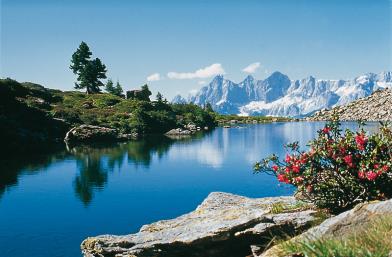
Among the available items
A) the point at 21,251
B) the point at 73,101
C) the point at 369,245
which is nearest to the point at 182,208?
the point at 21,251

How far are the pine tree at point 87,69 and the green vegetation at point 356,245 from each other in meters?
169

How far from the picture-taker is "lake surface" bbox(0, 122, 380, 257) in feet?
113

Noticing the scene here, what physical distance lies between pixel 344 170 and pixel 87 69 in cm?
16484

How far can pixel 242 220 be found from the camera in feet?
52.9

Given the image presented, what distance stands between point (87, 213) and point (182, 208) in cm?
894

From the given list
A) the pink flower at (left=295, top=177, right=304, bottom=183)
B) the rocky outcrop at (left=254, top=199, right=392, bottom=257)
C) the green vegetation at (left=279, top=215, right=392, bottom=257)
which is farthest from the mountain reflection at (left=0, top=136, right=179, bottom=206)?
the green vegetation at (left=279, top=215, right=392, bottom=257)

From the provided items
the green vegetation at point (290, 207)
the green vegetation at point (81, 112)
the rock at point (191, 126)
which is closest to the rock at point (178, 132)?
the green vegetation at point (81, 112)

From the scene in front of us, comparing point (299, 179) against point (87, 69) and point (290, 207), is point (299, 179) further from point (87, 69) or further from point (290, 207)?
point (87, 69)

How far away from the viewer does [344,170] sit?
15.8 metres

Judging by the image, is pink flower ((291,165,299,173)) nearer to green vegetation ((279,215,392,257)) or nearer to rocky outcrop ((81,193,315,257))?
rocky outcrop ((81,193,315,257))

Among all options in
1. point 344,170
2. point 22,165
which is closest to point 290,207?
point 344,170

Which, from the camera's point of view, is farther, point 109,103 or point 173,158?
point 109,103

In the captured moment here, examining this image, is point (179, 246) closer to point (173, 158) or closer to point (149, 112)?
point (173, 158)

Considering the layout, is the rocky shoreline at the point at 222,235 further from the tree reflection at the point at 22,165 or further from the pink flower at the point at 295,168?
the tree reflection at the point at 22,165
